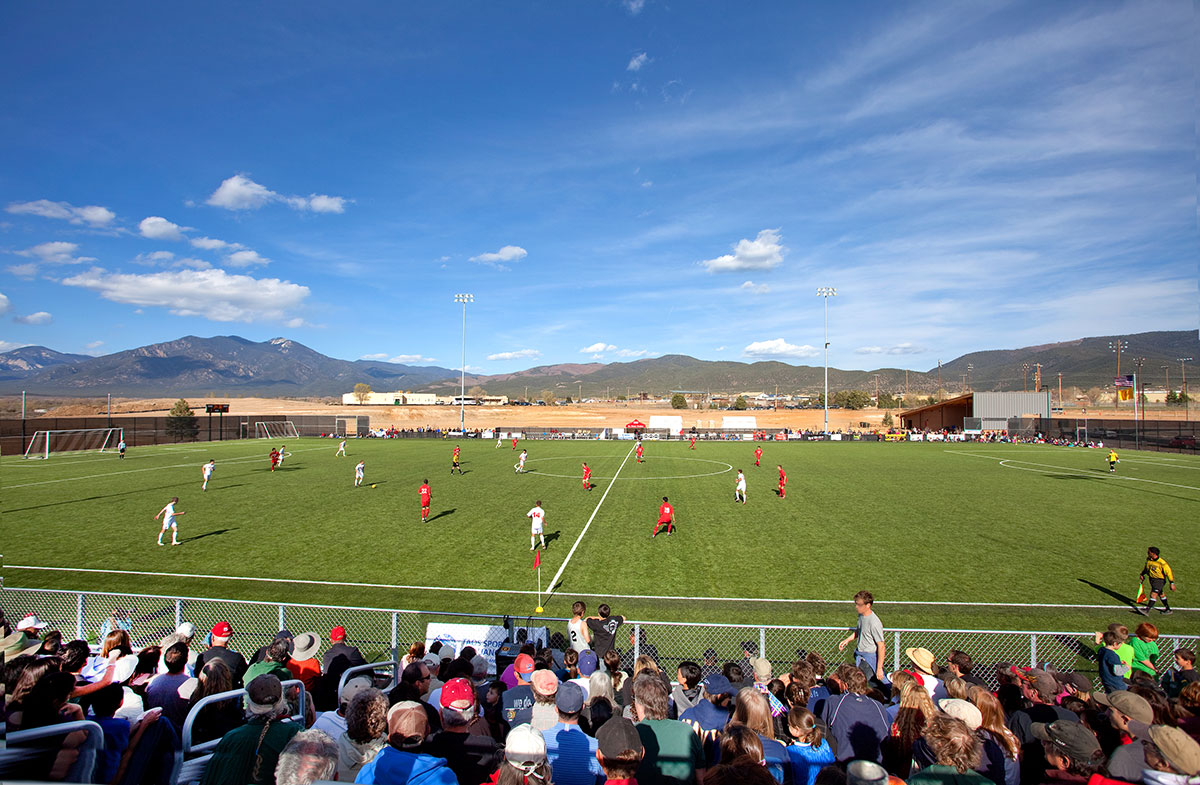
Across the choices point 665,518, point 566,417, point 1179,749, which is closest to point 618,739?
point 1179,749

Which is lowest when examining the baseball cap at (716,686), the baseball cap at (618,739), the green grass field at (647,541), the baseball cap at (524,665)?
the green grass field at (647,541)

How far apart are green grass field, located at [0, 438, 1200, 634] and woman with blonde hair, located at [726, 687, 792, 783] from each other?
24.4ft

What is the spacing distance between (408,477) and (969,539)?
26394 millimetres

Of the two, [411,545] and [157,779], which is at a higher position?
[157,779]

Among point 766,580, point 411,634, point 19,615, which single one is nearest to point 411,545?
point 411,634

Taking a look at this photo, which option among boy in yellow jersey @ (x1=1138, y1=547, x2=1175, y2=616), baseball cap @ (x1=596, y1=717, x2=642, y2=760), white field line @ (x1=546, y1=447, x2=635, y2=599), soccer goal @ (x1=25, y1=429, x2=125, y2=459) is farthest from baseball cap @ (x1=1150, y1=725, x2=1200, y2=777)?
soccer goal @ (x1=25, y1=429, x2=125, y2=459)

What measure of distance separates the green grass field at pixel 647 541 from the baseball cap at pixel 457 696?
7754 millimetres

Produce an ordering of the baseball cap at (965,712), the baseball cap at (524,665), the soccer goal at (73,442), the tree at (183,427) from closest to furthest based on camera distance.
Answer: the baseball cap at (965,712), the baseball cap at (524,665), the soccer goal at (73,442), the tree at (183,427)

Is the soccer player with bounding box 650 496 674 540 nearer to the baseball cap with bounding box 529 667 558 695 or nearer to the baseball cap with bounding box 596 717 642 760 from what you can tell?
the baseball cap with bounding box 529 667 558 695

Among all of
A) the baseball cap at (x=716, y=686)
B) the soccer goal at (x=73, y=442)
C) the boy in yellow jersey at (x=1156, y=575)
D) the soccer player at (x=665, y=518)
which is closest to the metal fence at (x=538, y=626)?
the boy in yellow jersey at (x=1156, y=575)

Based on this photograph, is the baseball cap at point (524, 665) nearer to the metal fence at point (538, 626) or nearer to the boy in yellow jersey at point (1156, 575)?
the metal fence at point (538, 626)

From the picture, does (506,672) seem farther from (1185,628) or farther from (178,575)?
(1185,628)

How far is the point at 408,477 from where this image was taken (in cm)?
3209

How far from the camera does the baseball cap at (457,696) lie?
160 inches
